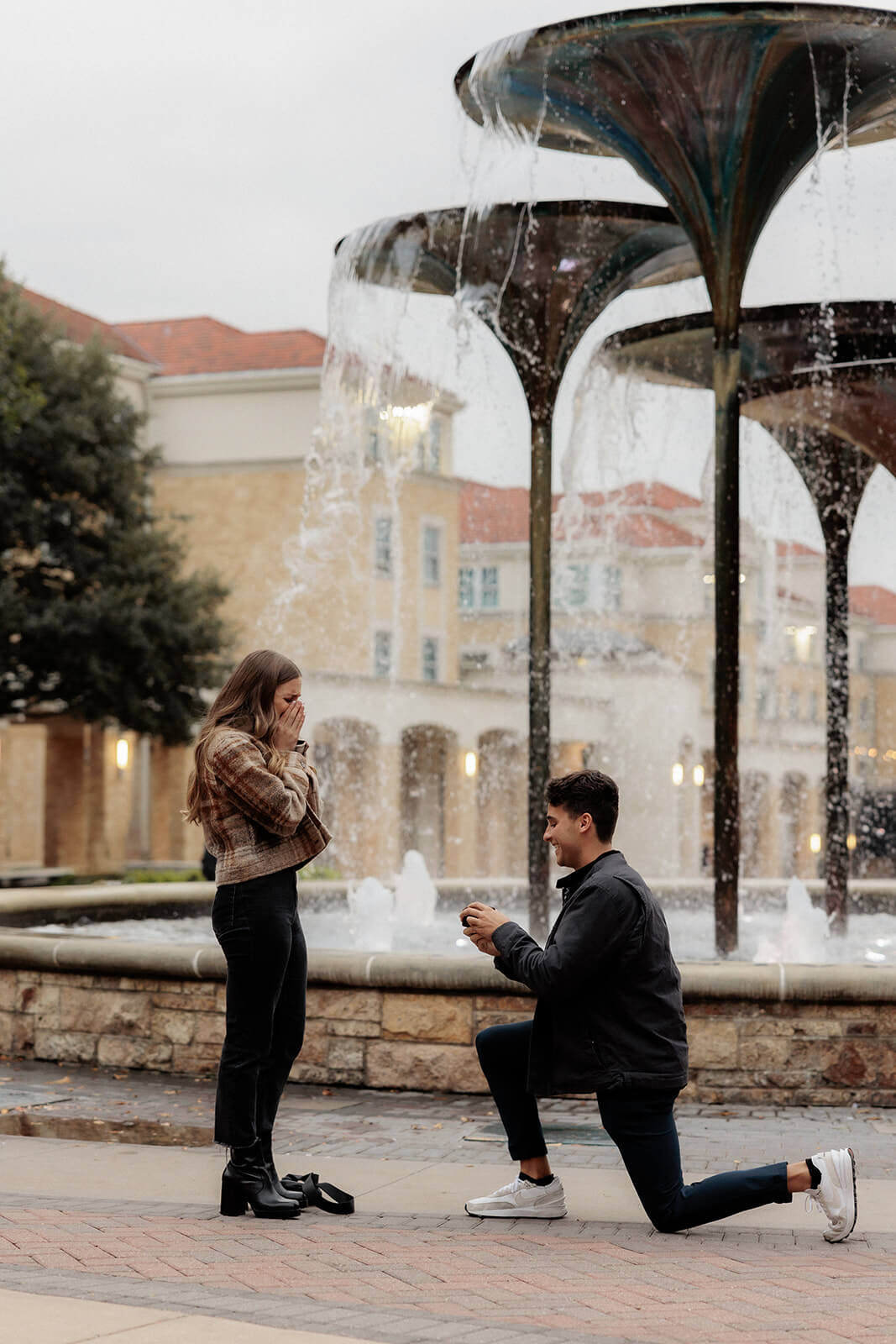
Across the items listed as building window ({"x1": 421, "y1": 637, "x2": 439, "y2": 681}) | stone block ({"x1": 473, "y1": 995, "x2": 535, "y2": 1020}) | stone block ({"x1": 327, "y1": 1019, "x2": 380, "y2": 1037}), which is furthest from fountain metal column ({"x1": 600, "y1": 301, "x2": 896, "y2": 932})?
building window ({"x1": 421, "y1": 637, "x2": 439, "y2": 681})

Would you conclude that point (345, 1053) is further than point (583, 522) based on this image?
No

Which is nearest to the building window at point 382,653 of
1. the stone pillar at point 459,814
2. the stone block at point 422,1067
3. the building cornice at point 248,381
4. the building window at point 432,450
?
the stone pillar at point 459,814

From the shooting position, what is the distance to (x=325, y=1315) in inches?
172

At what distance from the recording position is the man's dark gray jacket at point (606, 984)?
5215 millimetres

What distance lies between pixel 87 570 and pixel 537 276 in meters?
21.6

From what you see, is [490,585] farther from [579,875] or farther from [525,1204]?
[579,875]

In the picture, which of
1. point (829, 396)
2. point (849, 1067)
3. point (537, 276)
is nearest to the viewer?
point (849, 1067)

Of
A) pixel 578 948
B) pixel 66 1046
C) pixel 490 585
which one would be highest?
pixel 490 585

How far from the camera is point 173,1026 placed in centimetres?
899

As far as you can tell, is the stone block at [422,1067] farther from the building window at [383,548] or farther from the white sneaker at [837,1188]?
the building window at [383,548]

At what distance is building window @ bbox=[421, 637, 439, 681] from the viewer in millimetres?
45125

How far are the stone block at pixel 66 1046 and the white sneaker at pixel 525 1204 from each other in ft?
13.5

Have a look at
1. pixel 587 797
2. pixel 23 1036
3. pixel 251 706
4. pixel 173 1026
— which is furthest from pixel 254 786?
pixel 23 1036

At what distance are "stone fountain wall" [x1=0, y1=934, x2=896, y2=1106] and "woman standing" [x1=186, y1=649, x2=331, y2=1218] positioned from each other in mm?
2830
